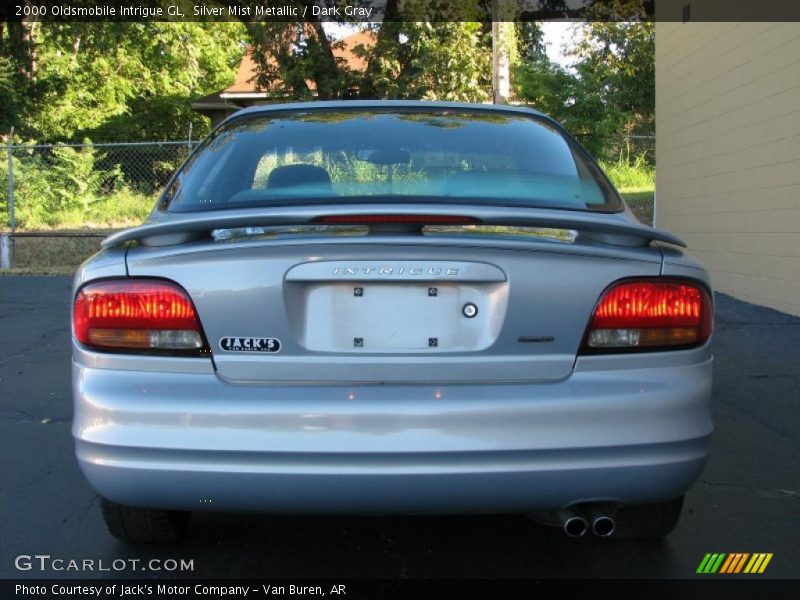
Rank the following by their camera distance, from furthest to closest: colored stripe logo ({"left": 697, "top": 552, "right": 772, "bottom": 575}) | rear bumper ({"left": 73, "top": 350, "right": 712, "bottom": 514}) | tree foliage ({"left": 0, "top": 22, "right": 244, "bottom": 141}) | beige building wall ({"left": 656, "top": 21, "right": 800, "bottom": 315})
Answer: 1. tree foliage ({"left": 0, "top": 22, "right": 244, "bottom": 141})
2. beige building wall ({"left": 656, "top": 21, "right": 800, "bottom": 315})
3. colored stripe logo ({"left": 697, "top": 552, "right": 772, "bottom": 575})
4. rear bumper ({"left": 73, "top": 350, "right": 712, "bottom": 514})

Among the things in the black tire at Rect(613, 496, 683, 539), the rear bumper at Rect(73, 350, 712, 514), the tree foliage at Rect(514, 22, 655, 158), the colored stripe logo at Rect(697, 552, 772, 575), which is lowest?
the colored stripe logo at Rect(697, 552, 772, 575)

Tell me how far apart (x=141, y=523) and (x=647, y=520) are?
1.81m

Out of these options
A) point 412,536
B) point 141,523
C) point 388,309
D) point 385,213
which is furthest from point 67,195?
point 388,309

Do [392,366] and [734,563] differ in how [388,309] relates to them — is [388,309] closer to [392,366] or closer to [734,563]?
[392,366]

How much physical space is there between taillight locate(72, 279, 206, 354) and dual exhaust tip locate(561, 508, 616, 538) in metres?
1.21

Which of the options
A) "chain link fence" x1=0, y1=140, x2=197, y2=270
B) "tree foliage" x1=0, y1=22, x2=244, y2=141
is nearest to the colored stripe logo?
"chain link fence" x1=0, y1=140, x2=197, y2=270

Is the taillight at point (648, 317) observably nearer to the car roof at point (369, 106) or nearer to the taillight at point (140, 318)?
the taillight at point (140, 318)

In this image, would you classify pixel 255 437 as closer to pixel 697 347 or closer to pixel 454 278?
pixel 454 278

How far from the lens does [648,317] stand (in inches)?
100

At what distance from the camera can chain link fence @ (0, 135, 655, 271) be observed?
46.7ft

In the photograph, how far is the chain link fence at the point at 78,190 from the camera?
14.2 metres

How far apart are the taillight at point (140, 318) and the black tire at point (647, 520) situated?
165 cm

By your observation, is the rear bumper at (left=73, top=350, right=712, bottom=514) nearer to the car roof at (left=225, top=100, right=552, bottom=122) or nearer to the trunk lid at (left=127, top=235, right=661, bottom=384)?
the trunk lid at (left=127, top=235, right=661, bottom=384)

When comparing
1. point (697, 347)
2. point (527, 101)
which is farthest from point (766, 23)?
point (527, 101)
